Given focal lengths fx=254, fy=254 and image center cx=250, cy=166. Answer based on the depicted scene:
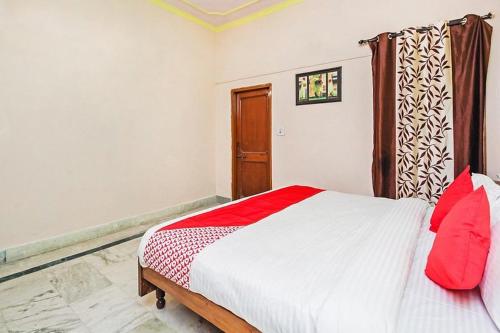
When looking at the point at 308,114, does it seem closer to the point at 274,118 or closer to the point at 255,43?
the point at 274,118

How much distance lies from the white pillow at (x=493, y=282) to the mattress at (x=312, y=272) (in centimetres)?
24

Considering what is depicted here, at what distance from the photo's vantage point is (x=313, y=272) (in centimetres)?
112

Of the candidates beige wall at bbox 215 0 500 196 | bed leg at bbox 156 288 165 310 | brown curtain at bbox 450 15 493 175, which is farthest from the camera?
beige wall at bbox 215 0 500 196

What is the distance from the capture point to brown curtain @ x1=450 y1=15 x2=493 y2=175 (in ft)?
7.84

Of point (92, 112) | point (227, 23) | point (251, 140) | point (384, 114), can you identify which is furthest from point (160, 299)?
point (227, 23)

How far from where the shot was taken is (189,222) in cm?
180

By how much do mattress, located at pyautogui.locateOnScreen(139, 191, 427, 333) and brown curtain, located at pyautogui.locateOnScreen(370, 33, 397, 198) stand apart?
119 centimetres

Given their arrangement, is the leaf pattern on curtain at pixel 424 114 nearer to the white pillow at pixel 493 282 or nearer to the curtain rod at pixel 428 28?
the curtain rod at pixel 428 28

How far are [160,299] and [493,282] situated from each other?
1766 millimetres

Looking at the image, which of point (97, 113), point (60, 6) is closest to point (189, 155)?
point (97, 113)

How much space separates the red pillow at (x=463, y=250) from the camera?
0.96 metres

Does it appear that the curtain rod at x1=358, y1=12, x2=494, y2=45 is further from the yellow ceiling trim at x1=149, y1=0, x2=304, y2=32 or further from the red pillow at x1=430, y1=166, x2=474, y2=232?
the red pillow at x1=430, y1=166, x2=474, y2=232

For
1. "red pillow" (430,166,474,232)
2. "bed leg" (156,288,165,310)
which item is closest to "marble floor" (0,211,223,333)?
"bed leg" (156,288,165,310)

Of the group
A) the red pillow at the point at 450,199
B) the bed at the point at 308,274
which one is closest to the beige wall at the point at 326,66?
the red pillow at the point at 450,199
